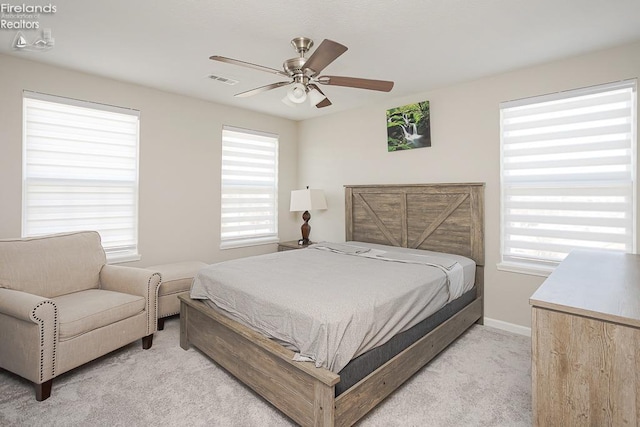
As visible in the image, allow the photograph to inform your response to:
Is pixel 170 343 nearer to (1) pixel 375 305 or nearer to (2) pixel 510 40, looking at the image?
(1) pixel 375 305

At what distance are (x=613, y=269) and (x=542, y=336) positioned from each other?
104 cm

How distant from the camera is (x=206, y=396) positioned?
213 cm

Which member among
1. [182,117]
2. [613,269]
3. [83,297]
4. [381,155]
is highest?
[182,117]

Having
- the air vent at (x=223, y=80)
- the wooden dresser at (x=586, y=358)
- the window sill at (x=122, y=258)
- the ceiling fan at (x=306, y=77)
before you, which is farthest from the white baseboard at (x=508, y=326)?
the window sill at (x=122, y=258)

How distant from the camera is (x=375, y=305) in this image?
193cm

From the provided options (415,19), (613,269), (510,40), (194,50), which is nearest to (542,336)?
(613,269)

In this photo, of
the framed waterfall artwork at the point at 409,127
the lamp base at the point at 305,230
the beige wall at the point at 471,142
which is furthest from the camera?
the lamp base at the point at 305,230

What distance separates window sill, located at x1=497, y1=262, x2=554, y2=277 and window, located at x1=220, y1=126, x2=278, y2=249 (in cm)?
319

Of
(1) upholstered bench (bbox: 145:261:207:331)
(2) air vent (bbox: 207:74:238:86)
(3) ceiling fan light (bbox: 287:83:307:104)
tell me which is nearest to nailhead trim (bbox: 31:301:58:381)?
(1) upholstered bench (bbox: 145:261:207:331)

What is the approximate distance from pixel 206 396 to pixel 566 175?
11.6 ft

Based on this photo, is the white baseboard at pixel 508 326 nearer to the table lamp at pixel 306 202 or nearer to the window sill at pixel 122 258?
the table lamp at pixel 306 202

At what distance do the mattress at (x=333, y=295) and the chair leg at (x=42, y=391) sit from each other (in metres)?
1.04

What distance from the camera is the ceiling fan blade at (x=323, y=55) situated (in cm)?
182

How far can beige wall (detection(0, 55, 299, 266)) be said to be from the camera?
2.88 m
